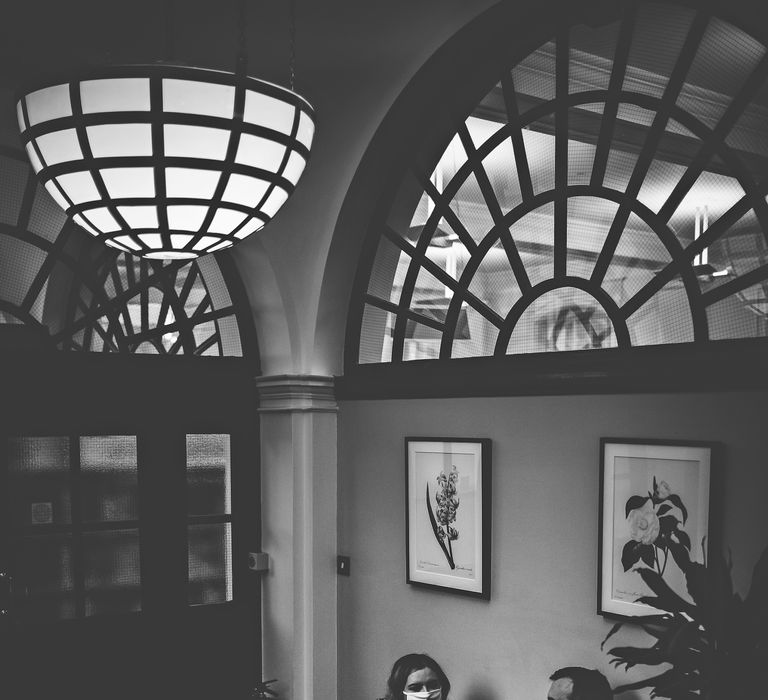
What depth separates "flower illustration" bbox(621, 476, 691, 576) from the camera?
2.83 metres

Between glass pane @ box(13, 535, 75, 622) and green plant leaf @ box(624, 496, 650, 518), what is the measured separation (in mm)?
2569

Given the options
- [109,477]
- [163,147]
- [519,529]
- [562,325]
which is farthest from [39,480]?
[163,147]

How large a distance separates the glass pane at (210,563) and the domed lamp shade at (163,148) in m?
2.90

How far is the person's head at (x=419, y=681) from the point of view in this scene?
3.36 m

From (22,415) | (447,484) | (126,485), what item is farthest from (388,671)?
(22,415)

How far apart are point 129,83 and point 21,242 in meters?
2.78

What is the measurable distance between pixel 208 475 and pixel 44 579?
90cm

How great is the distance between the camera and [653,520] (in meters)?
2.90

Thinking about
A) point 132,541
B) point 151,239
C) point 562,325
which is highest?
point 151,239

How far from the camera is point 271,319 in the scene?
4.26m

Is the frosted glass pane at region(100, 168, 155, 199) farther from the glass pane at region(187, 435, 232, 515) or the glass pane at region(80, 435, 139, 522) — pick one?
the glass pane at region(187, 435, 232, 515)

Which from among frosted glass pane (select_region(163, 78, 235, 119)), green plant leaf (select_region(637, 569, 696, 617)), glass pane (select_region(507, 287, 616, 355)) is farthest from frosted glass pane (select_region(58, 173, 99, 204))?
glass pane (select_region(507, 287, 616, 355))

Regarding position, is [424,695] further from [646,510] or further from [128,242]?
[128,242]

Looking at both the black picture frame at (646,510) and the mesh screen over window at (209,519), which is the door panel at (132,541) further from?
the black picture frame at (646,510)
